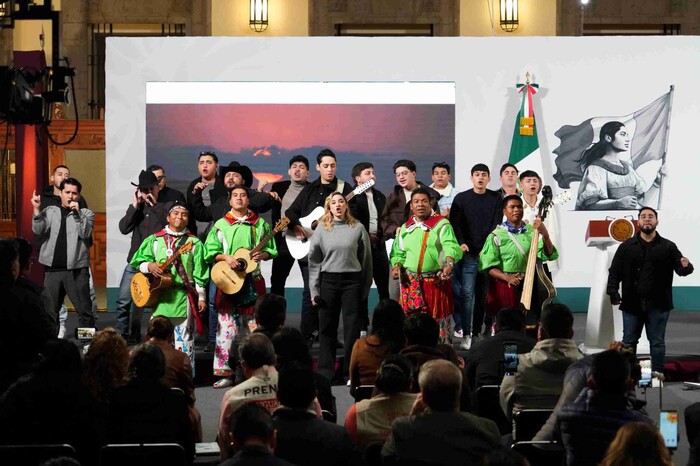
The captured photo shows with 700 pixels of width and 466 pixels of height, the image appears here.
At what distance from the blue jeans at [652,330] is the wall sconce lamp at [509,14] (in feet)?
31.2

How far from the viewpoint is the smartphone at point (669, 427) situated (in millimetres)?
5023

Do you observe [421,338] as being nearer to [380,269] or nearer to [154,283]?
[154,283]

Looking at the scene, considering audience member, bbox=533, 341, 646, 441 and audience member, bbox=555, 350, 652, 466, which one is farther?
audience member, bbox=533, 341, 646, 441

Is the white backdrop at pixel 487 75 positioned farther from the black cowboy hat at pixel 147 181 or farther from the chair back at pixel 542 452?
the chair back at pixel 542 452

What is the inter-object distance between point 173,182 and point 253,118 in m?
1.12

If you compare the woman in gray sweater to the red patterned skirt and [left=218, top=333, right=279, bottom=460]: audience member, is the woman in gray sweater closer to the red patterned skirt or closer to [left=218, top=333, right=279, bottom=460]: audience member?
the red patterned skirt

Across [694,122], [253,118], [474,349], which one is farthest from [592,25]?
[474,349]

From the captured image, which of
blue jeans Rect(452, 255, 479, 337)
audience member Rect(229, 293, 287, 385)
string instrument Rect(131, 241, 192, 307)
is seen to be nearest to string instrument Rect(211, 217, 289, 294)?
string instrument Rect(131, 241, 192, 307)

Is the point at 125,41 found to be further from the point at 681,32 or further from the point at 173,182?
the point at 681,32

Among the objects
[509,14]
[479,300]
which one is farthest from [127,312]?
[509,14]

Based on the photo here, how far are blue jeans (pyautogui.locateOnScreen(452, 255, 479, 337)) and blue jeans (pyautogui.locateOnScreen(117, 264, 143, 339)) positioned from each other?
2874 millimetres

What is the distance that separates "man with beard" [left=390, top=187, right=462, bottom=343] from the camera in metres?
9.62

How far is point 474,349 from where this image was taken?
716cm

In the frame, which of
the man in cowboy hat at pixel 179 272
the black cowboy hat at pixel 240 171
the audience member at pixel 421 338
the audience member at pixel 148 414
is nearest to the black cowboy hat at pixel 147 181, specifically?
the black cowboy hat at pixel 240 171
